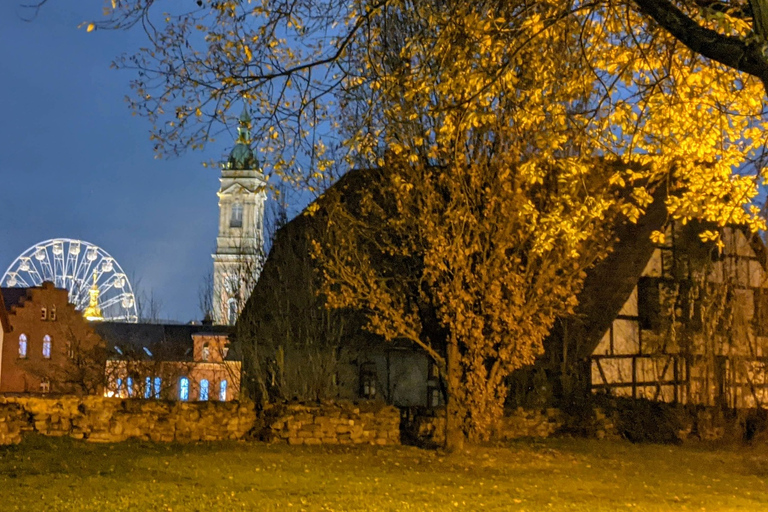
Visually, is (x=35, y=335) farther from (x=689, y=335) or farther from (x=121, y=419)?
(x=689, y=335)

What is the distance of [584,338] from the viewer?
2516cm

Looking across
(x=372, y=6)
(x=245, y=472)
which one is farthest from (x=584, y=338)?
(x=372, y=6)

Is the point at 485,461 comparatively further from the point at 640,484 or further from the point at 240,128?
the point at 240,128

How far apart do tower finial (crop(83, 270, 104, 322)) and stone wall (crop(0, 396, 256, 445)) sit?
37.2 metres

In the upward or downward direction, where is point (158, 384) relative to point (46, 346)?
downward

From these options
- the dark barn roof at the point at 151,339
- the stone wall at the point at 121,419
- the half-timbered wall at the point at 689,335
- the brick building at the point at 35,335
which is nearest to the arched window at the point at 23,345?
the brick building at the point at 35,335

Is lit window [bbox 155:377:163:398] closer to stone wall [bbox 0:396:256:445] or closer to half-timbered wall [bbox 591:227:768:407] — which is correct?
stone wall [bbox 0:396:256:445]

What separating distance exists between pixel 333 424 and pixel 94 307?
137 ft

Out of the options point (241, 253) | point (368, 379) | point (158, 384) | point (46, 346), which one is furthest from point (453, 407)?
point (46, 346)

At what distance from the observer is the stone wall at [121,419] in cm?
1666

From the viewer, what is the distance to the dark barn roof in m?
29.2

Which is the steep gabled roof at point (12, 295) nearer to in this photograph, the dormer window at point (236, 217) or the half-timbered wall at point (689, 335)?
the half-timbered wall at point (689, 335)

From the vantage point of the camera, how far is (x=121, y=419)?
1727 centimetres

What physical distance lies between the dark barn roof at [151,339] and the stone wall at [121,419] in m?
9.85
